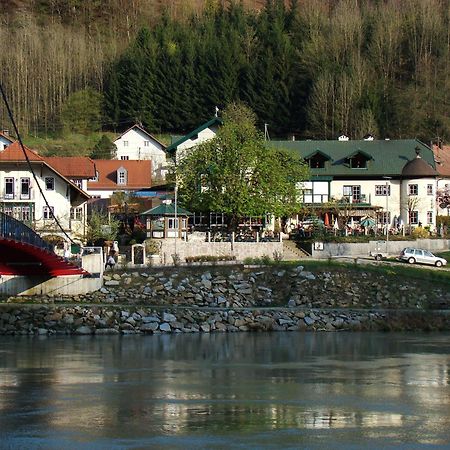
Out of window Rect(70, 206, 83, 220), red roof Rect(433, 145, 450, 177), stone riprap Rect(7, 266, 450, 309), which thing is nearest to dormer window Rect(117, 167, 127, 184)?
window Rect(70, 206, 83, 220)

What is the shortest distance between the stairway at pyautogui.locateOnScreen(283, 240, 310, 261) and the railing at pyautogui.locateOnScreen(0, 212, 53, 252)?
715 inches

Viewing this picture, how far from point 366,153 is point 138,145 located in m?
27.0

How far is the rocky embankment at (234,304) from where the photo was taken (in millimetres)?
51688

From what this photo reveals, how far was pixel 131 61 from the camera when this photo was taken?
114m

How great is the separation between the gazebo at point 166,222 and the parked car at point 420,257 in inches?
458

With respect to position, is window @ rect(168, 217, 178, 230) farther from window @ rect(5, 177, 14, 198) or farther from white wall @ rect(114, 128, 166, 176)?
white wall @ rect(114, 128, 166, 176)

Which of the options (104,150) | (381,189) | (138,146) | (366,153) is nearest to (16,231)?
(381,189)

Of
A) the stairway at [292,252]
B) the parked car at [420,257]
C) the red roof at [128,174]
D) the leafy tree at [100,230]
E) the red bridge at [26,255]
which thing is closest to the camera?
the red bridge at [26,255]

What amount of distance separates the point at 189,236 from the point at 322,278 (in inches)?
357

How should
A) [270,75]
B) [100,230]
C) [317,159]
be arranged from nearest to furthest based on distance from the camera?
[100,230] < [317,159] < [270,75]

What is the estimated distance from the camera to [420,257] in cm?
6419

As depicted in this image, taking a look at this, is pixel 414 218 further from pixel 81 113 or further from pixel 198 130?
pixel 81 113

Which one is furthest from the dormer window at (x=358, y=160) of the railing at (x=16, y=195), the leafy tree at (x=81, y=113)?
the leafy tree at (x=81, y=113)

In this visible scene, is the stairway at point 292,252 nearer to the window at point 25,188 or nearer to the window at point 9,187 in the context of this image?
the window at point 25,188
